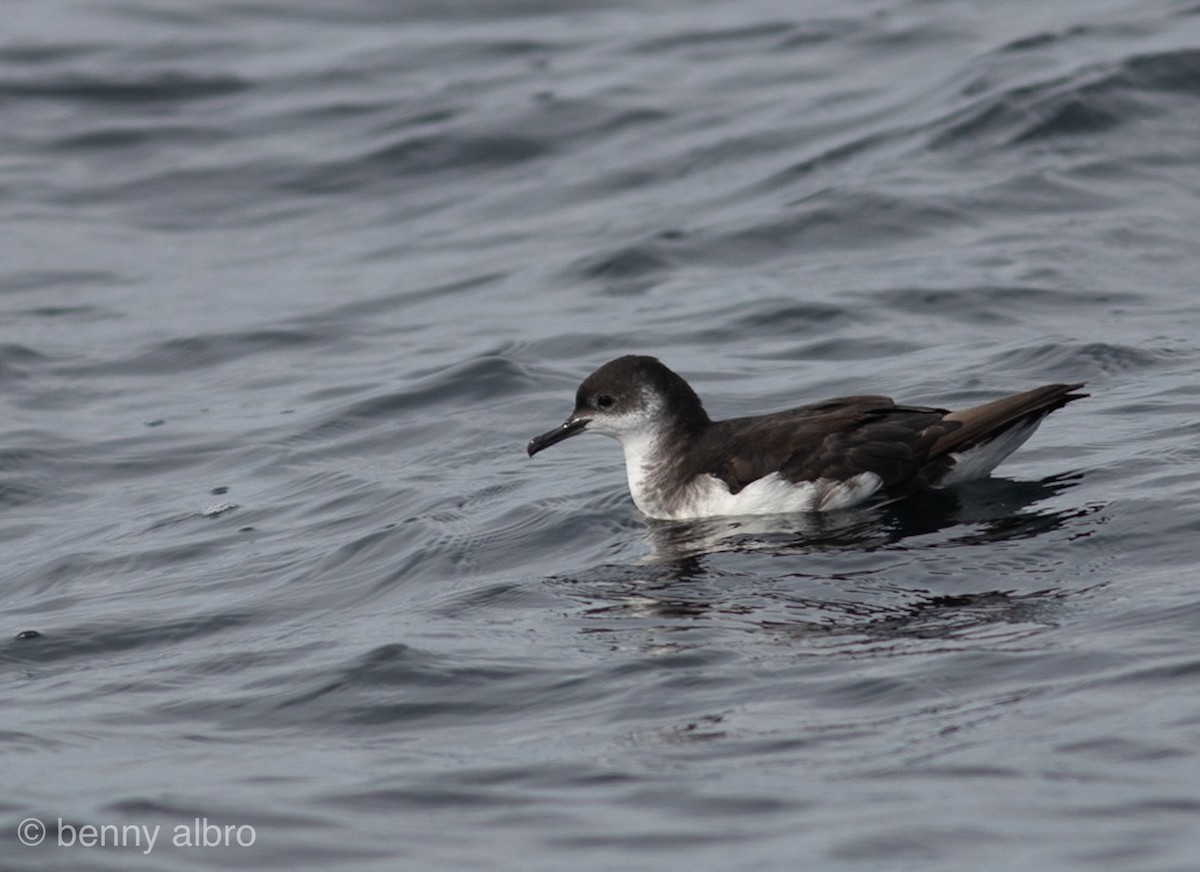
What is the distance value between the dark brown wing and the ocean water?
22cm

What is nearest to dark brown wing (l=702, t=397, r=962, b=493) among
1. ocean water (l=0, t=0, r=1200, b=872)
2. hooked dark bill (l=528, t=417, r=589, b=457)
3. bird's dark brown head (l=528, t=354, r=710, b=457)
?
ocean water (l=0, t=0, r=1200, b=872)

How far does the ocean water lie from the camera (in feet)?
20.2

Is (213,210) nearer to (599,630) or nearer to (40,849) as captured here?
(599,630)

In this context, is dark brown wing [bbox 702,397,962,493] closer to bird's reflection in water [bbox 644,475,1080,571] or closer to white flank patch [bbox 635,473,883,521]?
white flank patch [bbox 635,473,883,521]

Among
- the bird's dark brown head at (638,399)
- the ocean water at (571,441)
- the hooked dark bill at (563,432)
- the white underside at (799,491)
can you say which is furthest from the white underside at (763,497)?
the hooked dark bill at (563,432)

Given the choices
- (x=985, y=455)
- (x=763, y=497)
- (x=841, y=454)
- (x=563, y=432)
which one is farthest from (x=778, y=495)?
(x=563, y=432)

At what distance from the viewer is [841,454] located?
9.03m

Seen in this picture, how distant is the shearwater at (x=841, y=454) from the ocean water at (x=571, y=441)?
166 mm

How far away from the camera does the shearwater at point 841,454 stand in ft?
29.6

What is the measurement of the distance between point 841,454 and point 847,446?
0.17ft

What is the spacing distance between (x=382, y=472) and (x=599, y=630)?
3623 mm

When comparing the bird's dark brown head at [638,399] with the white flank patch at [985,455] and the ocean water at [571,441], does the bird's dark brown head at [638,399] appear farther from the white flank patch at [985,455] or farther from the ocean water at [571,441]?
the white flank patch at [985,455]

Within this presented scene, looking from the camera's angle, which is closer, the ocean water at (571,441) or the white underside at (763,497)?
the ocean water at (571,441)

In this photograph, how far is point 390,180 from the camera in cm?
1812
